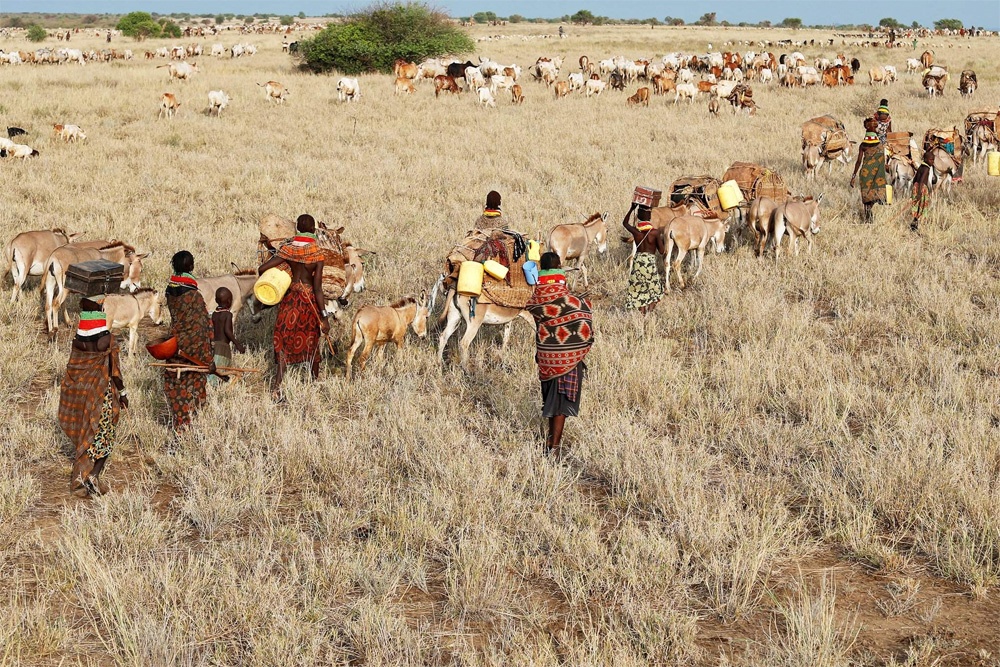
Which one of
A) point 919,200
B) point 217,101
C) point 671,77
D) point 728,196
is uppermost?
point 671,77

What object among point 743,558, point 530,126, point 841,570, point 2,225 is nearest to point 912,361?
point 841,570

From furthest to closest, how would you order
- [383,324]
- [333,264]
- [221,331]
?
[333,264]
[383,324]
[221,331]

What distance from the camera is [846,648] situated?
4238 millimetres

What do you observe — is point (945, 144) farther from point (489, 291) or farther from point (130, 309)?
point (130, 309)

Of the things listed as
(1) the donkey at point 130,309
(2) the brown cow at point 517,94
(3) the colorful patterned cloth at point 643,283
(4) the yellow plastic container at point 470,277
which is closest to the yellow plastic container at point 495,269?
(4) the yellow plastic container at point 470,277

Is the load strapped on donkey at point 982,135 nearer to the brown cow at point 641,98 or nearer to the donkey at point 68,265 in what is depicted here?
the brown cow at point 641,98

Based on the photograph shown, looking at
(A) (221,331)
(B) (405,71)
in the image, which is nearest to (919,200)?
(A) (221,331)

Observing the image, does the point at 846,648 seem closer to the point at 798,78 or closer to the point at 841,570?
the point at 841,570

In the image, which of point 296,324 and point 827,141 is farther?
point 827,141

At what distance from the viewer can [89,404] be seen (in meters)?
5.62

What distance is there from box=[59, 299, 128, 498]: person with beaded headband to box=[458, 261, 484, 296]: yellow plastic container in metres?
3.16

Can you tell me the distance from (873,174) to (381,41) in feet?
97.5

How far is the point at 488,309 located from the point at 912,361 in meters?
4.27

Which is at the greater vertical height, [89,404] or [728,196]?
[728,196]
